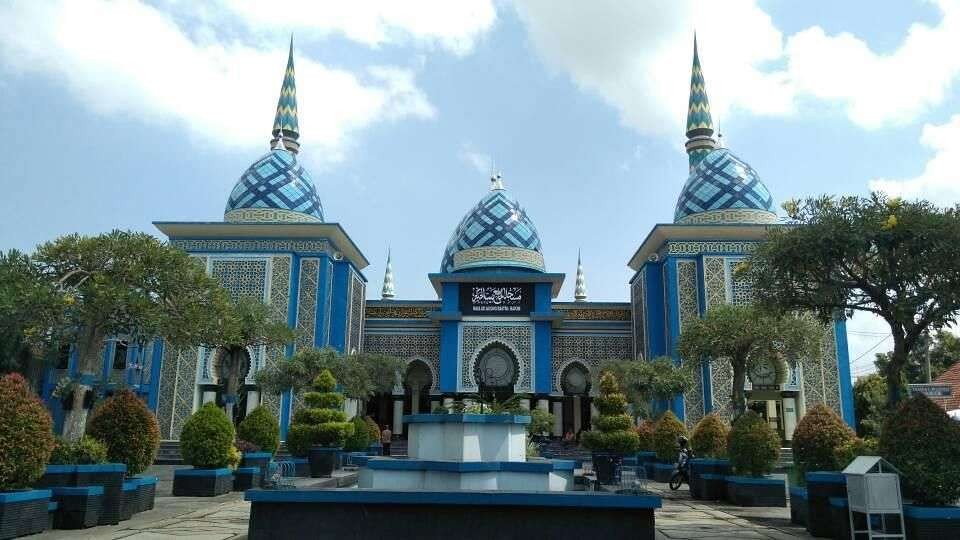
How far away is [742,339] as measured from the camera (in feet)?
51.3

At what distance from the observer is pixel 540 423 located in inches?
940

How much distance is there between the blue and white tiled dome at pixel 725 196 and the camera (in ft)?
86.1

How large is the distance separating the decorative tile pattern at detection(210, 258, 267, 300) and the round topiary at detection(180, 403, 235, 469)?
1214cm

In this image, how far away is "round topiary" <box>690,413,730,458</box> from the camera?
14.9 metres

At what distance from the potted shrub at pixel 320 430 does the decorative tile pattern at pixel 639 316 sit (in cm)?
1273

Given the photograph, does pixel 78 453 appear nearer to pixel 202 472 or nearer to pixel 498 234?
pixel 202 472

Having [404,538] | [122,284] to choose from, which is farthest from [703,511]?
[122,284]

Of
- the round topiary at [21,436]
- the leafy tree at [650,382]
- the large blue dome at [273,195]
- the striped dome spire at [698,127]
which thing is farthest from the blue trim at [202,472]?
the striped dome spire at [698,127]

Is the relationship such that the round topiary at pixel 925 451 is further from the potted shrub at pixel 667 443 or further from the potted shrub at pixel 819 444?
the potted shrub at pixel 667 443

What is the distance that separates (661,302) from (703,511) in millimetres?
15643

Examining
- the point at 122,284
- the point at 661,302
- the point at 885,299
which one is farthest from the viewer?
the point at 661,302

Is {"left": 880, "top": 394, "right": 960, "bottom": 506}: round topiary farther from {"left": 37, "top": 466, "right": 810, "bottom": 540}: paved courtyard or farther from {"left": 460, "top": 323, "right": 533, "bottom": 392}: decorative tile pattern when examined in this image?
{"left": 460, "top": 323, "right": 533, "bottom": 392}: decorative tile pattern

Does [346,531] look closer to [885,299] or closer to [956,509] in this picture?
[956,509]

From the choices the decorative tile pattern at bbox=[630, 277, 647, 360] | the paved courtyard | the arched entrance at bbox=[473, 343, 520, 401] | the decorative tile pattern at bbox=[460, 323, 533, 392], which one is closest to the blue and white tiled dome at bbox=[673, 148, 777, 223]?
the decorative tile pattern at bbox=[630, 277, 647, 360]
